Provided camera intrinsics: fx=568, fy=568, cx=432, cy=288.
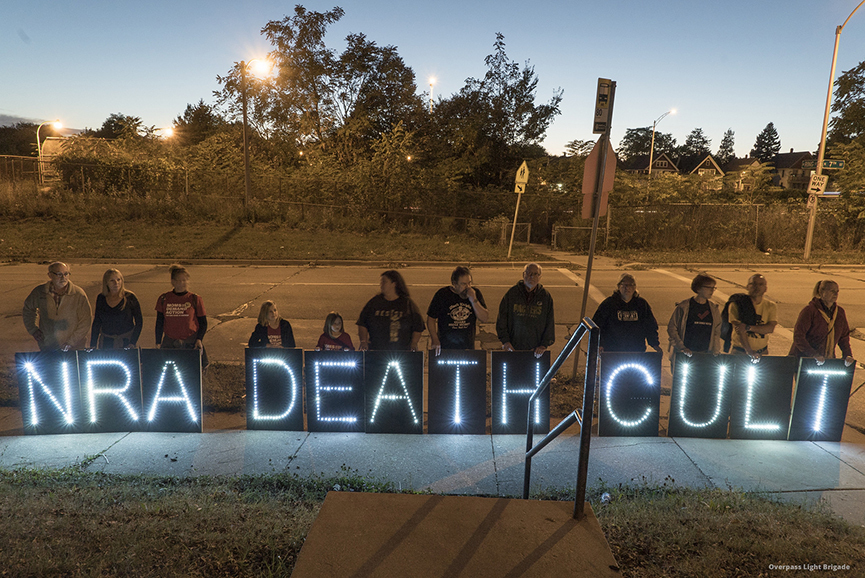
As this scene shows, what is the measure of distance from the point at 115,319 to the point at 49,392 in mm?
913

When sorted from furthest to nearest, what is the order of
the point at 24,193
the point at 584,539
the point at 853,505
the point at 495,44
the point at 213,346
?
the point at 495,44 → the point at 24,193 → the point at 213,346 → the point at 853,505 → the point at 584,539

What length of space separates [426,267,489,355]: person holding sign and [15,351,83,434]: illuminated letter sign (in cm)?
357

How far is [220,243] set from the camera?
21.3 m

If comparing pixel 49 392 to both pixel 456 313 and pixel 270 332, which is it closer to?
pixel 270 332

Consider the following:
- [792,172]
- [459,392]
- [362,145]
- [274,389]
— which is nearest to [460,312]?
[459,392]

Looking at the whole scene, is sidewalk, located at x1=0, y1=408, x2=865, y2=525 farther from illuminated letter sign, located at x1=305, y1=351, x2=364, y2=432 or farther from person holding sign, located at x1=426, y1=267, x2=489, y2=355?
person holding sign, located at x1=426, y1=267, x2=489, y2=355

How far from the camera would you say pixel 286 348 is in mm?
5746

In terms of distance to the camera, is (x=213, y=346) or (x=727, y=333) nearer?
(x=727, y=333)

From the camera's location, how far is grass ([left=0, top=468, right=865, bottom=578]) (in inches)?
125

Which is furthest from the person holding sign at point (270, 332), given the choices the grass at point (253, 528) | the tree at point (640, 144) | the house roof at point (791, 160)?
the tree at point (640, 144)

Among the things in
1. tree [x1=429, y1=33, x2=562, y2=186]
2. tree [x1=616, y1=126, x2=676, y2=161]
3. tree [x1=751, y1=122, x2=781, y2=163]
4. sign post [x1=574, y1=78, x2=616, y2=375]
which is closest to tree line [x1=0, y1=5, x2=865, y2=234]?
tree [x1=429, y1=33, x2=562, y2=186]

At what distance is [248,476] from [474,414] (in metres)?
2.24

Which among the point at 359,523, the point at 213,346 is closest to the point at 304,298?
the point at 213,346

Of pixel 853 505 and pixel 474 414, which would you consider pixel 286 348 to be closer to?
pixel 474 414
